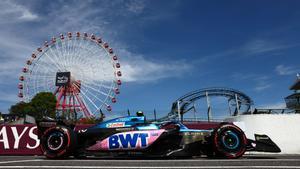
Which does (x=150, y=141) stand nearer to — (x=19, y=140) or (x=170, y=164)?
(x=170, y=164)

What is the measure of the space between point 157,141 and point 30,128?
29.0 feet

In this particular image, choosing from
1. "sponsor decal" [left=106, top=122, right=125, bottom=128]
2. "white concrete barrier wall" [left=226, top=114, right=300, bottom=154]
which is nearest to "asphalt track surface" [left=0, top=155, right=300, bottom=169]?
"sponsor decal" [left=106, top=122, right=125, bottom=128]

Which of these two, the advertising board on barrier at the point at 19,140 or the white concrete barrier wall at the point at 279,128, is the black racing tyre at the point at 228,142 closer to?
the white concrete barrier wall at the point at 279,128

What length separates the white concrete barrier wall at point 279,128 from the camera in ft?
48.0

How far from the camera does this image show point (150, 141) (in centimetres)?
780

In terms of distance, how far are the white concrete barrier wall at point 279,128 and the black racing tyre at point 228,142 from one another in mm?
7453

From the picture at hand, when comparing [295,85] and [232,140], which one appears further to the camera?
[295,85]

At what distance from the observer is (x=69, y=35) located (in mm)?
44562

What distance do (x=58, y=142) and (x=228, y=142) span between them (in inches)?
198

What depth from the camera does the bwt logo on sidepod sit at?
308 inches

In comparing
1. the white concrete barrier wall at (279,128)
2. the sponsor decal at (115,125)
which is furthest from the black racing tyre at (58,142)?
the white concrete barrier wall at (279,128)

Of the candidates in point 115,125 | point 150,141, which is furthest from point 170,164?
point 115,125

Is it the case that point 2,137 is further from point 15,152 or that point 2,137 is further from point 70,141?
point 70,141

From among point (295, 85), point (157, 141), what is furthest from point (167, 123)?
point (295, 85)
